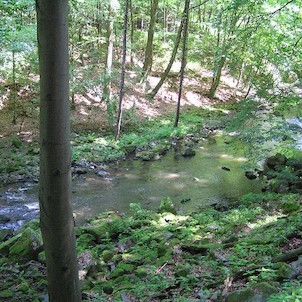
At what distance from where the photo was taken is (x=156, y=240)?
7039mm

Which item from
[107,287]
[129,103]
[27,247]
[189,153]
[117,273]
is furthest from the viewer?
[129,103]

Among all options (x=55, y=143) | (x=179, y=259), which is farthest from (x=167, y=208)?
(x=55, y=143)

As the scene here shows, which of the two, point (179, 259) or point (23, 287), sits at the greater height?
point (23, 287)

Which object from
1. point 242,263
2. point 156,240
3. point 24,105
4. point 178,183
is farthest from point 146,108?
point 242,263

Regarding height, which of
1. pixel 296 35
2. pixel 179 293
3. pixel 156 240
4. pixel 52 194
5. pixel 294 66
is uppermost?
pixel 296 35

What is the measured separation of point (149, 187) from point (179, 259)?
5985 mm

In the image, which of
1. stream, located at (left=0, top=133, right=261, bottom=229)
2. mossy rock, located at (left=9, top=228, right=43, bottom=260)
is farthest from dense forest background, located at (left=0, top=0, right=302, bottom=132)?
mossy rock, located at (left=9, top=228, right=43, bottom=260)

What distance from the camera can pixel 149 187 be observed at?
466 inches

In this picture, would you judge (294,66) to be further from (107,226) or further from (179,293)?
(179,293)

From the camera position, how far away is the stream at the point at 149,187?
392 inches

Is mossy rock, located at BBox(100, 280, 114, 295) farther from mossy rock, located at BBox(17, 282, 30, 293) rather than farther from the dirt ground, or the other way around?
the dirt ground

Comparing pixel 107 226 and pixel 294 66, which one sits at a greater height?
pixel 294 66

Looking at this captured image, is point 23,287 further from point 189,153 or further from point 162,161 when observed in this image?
point 189,153

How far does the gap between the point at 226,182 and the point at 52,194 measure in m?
10.7
